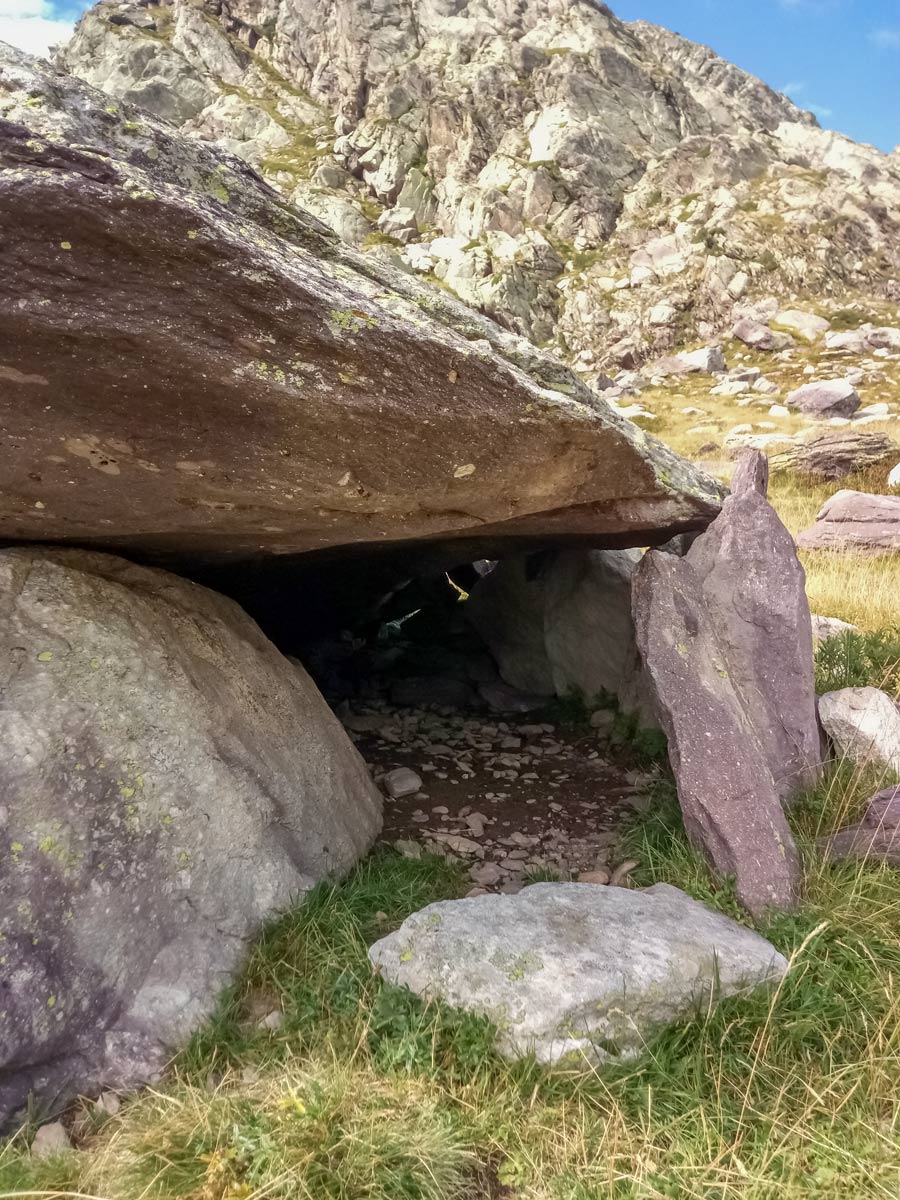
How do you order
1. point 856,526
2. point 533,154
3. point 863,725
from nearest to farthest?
1. point 863,725
2. point 856,526
3. point 533,154

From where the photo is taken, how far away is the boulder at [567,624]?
675cm

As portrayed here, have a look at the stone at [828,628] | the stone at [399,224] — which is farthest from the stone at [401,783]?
the stone at [399,224]

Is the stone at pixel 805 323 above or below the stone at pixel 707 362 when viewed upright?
above

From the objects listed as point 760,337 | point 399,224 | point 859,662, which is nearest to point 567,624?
point 859,662

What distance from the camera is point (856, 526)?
39.8 ft

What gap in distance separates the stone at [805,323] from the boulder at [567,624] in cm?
4472

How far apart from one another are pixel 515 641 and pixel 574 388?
355 cm

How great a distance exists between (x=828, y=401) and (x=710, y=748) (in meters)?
26.9

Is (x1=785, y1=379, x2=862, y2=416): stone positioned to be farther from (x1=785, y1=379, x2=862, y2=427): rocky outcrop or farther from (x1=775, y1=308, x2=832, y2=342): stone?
(x1=775, y1=308, x2=832, y2=342): stone

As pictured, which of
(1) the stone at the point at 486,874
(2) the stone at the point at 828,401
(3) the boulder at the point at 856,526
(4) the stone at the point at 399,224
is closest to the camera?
(1) the stone at the point at 486,874

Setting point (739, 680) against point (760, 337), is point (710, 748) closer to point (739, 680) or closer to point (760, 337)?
point (739, 680)

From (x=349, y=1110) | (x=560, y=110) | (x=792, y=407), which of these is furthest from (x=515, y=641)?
(x=560, y=110)

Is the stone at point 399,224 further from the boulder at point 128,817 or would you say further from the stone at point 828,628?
the boulder at point 128,817

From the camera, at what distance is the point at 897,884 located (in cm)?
→ 409
